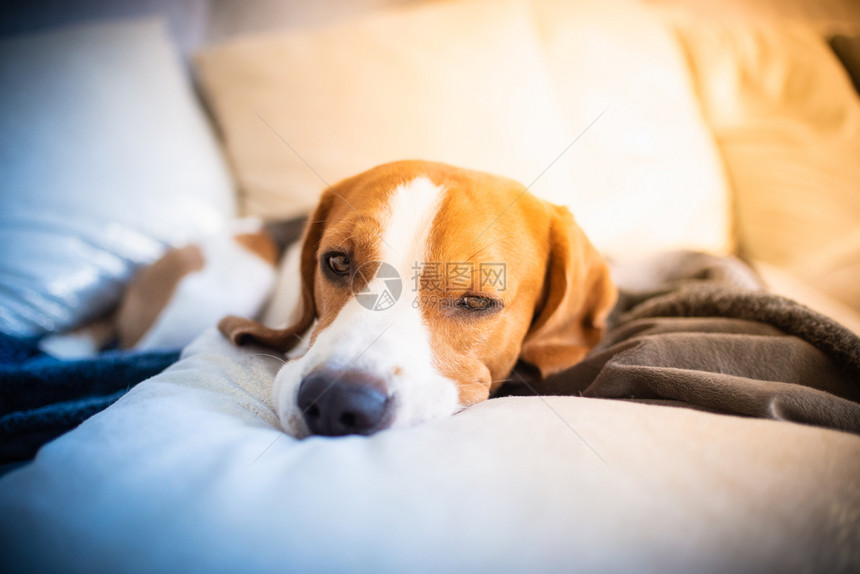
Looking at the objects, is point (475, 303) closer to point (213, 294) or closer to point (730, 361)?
point (730, 361)

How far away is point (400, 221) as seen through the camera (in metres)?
1.16

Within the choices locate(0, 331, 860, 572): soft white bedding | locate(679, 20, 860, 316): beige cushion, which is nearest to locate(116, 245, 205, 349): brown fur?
locate(0, 331, 860, 572): soft white bedding

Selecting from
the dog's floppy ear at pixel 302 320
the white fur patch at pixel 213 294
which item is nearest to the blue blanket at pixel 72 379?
the dog's floppy ear at pixel 302 320

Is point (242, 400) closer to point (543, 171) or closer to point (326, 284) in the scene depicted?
point (326, 284)

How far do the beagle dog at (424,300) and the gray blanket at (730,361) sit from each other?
193mm

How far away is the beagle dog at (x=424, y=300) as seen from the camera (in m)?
0.92

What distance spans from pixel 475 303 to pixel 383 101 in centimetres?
136

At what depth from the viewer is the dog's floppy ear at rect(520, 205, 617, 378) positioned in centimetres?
129

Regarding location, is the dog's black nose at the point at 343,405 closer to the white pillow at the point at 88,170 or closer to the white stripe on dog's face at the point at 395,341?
the white stripe on dog's face at the point at 395,341

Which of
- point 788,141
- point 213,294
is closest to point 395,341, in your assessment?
point 213,294

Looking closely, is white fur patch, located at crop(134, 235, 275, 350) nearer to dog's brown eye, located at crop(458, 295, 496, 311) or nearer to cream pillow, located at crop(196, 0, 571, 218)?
cream pillow, located at crop(196, 0, 571, 218)

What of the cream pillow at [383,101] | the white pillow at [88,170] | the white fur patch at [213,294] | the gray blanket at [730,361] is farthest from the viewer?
the cream pillow at [383,101]

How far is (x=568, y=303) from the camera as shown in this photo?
1.32 meters

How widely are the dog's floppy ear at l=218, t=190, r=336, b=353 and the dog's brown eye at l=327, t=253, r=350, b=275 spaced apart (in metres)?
0.22
